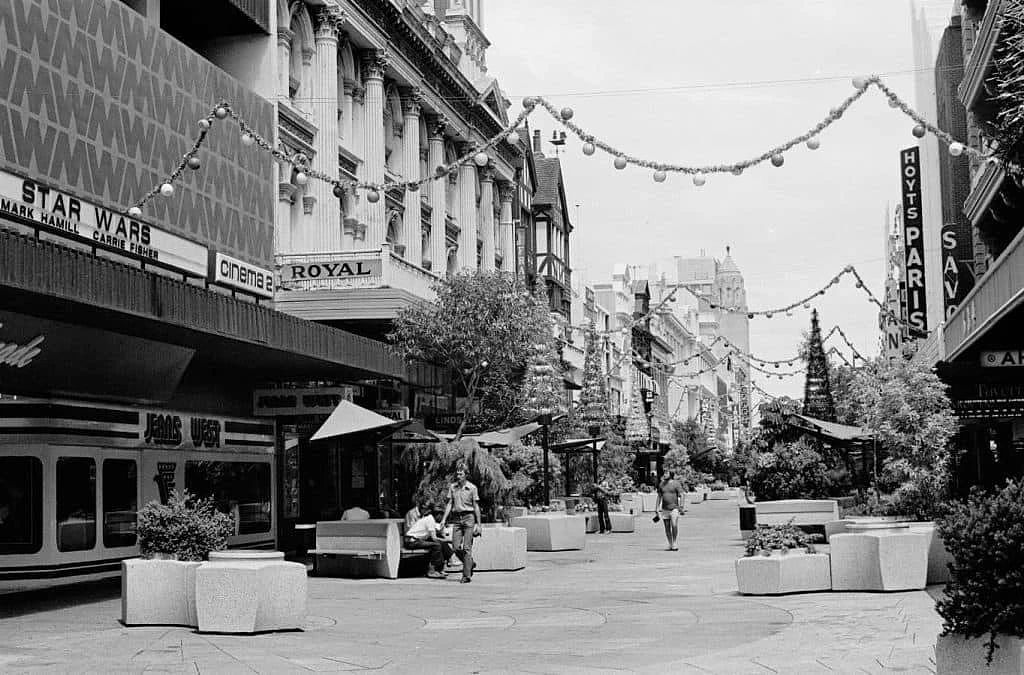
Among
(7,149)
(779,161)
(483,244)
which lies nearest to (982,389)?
(779,161)

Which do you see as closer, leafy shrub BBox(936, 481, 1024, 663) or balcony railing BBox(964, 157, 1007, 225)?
leafy shrub BBox(936, 481, 1024, 663)

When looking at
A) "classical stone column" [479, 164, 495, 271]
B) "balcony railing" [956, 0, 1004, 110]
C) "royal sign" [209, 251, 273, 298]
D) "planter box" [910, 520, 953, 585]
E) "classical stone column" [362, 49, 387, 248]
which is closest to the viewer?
"planter box" [910, 520, 953, 585]

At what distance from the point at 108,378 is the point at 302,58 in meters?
20.3

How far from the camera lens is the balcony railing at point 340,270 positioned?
34.9 metres

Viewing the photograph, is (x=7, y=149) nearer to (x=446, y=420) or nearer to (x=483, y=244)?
(x=446, y=420)

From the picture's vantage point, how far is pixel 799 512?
85.4 feet

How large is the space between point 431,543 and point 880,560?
768 centimetres

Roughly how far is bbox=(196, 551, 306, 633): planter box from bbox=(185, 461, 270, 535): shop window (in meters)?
11.5

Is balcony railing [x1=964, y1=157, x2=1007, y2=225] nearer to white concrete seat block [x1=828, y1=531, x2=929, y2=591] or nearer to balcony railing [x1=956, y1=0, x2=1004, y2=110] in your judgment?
balcony railing [x1=956, y1=0, x2=1004, y2=110]

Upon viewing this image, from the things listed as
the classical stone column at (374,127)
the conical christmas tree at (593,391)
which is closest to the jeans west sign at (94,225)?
the classical stone column at (374,127)

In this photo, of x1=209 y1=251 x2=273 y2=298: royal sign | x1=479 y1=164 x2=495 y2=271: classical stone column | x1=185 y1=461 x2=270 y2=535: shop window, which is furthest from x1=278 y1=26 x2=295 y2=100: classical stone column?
x1=479 y1=164 x2=495 y2=271: classical stone column

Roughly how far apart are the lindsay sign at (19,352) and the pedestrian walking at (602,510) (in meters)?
20.4

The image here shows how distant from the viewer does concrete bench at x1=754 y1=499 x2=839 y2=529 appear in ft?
84.2

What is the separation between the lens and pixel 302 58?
40250 millimetres
